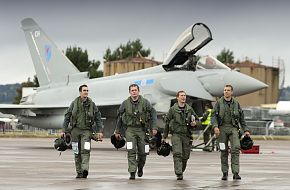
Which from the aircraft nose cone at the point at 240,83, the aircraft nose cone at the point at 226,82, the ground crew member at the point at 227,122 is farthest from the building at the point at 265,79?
the ground crew member at the point at 227,122

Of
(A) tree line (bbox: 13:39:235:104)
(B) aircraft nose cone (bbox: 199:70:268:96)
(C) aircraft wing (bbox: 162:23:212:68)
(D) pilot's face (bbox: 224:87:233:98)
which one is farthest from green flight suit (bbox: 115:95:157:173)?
(A) tree line (bbox: 13:39:235:104)

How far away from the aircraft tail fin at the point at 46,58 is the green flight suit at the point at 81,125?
18175 mm

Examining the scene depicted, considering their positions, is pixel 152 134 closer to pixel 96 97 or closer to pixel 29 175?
pixel 29 175

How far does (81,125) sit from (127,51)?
103663 mm

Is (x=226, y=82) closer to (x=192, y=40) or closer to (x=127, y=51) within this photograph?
(x=192, y=40)

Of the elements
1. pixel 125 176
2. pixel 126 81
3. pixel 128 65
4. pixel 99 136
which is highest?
pixel 128 65

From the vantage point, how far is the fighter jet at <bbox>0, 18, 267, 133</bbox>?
28.0 metres

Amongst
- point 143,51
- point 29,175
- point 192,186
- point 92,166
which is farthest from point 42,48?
point 143,51

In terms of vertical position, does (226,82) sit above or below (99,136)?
above

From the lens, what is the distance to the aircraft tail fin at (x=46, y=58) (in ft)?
112

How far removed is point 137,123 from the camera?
50.3 feet

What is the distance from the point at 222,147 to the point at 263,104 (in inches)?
2548

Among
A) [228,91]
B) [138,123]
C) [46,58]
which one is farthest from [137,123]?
[46,58]

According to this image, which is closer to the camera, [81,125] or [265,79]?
[81,125]
